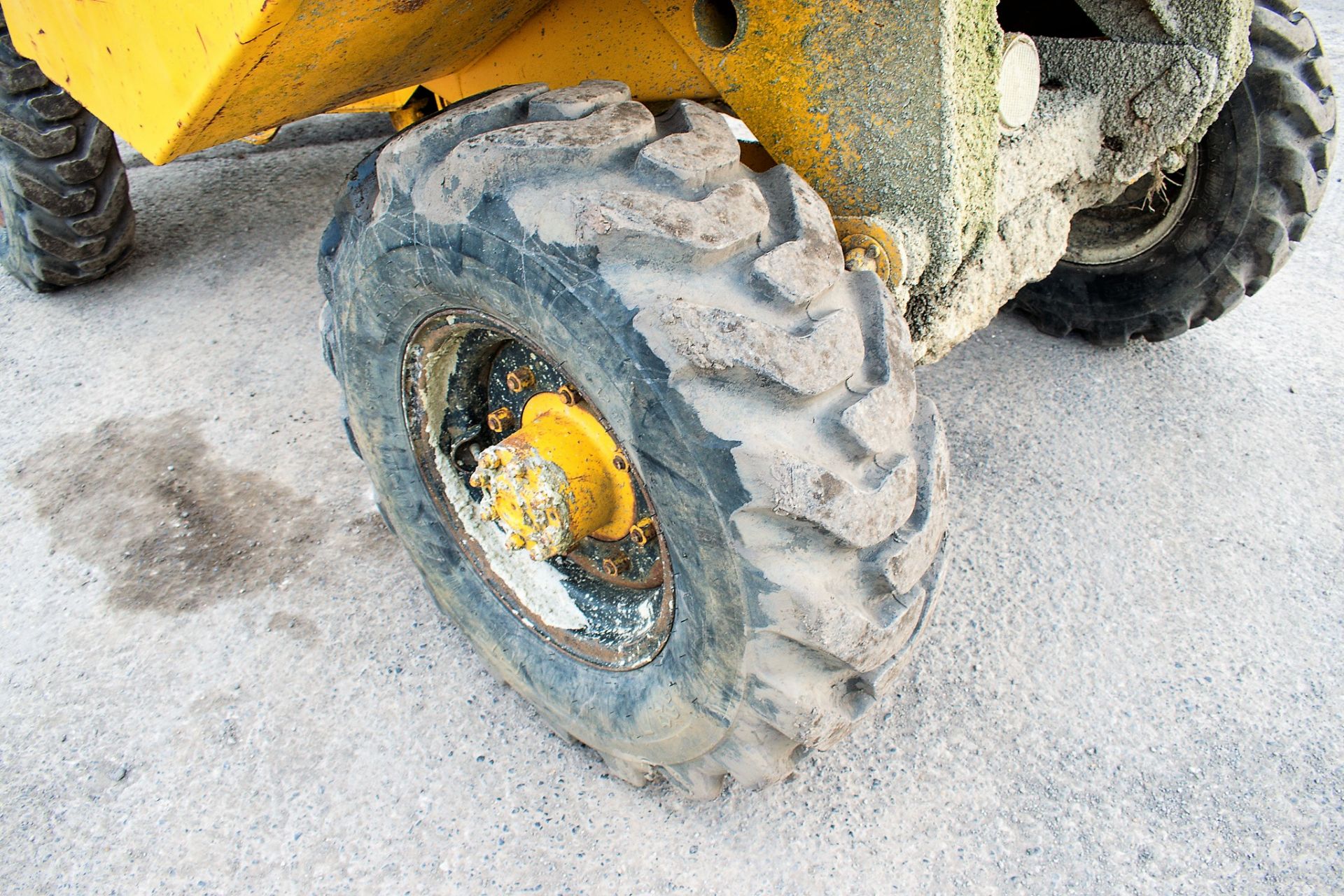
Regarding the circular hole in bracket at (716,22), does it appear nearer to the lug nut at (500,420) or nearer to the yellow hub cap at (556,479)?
the yellow hub cap at (556,479)

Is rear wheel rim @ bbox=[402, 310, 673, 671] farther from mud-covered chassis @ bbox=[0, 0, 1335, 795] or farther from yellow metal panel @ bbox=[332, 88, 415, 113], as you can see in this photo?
yellow metal panel @ bbox=[332, 88, 415, 113]

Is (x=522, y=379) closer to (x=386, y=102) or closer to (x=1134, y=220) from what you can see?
(x=386, y=102)

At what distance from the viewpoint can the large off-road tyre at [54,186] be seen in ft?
9.71

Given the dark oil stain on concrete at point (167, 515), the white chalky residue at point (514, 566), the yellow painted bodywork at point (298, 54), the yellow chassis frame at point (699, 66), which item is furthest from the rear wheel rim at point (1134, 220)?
the dark oil stain on concrete at point (167, 515)

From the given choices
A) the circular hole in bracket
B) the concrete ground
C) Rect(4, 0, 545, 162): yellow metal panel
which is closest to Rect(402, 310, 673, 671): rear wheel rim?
the concrete ground

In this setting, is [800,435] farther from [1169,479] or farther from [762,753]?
[1169,479]

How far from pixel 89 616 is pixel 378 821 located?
1.03 meters

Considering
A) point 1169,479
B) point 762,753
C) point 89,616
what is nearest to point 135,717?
point 89,616

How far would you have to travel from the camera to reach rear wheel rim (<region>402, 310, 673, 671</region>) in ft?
5.99

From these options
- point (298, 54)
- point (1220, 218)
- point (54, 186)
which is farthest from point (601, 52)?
point (54, 186)

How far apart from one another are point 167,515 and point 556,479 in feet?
5.00

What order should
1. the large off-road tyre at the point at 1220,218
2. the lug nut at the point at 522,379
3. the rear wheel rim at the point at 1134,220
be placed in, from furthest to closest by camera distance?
the rear wheel rim at the point at 1134,220 < the large off-road tyre at the point at 1220,218 < the lug nut at the point at 522,379

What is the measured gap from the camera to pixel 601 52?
1.76 m

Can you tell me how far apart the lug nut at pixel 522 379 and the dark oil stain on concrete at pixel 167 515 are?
0.93 metres
